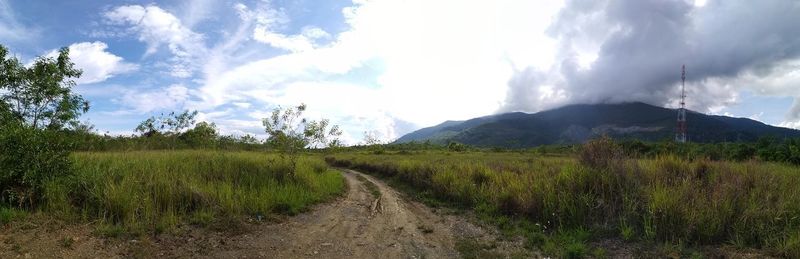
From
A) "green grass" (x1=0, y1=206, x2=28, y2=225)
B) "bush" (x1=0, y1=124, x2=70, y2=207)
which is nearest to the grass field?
"green grass" (x1=0, y1=206, x2=28, y2=225)

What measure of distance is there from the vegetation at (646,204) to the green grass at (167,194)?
20.3 feet

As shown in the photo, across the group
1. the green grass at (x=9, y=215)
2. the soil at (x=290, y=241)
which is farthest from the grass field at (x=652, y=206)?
the green grass at (x=9, y=215)

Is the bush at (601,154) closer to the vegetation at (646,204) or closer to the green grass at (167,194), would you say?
the vegetation at (646,204)

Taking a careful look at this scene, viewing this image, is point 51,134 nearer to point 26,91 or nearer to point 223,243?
point 223,243

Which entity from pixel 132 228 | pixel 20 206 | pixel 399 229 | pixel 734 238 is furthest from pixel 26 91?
pixel 734 238

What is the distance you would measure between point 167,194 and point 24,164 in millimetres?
2883

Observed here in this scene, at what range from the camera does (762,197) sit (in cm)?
857

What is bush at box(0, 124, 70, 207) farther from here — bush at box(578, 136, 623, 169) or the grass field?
bush at box(578, 136, 623, 169)

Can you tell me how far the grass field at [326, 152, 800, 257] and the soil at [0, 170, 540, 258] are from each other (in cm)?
117

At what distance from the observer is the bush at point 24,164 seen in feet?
29.2

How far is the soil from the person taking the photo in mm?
7547

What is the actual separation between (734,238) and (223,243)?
31.7 feet

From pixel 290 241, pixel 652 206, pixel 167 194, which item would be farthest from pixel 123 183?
pixel 652 206

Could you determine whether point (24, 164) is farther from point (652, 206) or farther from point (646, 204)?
point (646, 204)
